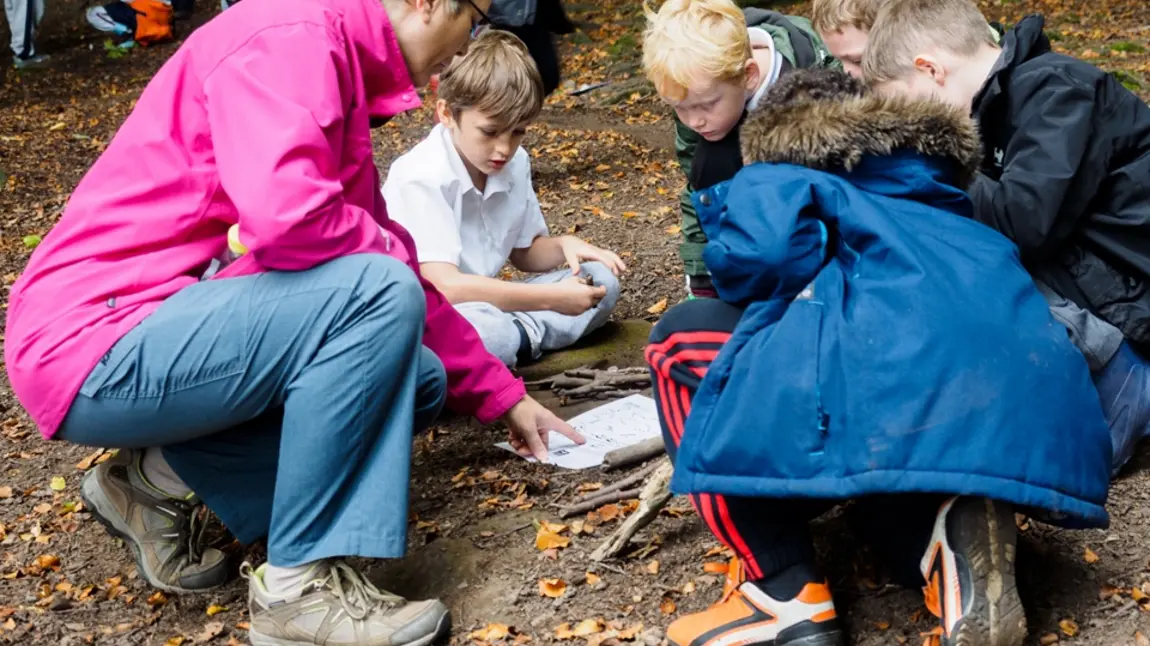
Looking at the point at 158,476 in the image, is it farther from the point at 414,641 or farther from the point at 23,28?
the point at 23,28

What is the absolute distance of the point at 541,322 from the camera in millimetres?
3938

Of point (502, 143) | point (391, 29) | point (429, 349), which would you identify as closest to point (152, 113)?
point (391, 29)

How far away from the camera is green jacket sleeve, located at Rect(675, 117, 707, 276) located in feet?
12.5

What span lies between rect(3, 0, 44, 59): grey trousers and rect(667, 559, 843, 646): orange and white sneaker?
11130 mm

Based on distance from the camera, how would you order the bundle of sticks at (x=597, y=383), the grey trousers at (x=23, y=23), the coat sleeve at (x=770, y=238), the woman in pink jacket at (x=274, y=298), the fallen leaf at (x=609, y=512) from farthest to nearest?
the grey trousers at (x=23, y=23), the bundle of sticks at (x=597, y=383), the fallen leaf at (x=609, y=512), the woman in pink jacket at (x=274, y=298), the coat sleeve at (x=770, y=238)

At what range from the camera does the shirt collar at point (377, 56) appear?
2430mm

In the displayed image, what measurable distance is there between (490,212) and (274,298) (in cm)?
160

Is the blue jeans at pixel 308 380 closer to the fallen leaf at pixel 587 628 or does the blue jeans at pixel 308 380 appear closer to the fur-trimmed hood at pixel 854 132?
the fallen leaf at pixel 587 628

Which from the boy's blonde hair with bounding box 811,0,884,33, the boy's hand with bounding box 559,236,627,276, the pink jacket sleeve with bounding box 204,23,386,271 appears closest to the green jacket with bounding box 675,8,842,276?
the boy's blonde hair with bounding box 811,0,884,33

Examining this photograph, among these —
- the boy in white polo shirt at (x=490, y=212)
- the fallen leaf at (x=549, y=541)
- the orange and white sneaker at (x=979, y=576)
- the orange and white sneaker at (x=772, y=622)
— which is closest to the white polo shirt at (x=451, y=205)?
the boy in white polo shirt at (x=490, y=212)

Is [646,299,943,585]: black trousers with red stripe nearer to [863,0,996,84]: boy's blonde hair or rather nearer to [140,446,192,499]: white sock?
[863,0,996,84]: boy's blonde hair

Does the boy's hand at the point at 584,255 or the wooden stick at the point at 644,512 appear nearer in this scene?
the wooden stick at the point at 644,512

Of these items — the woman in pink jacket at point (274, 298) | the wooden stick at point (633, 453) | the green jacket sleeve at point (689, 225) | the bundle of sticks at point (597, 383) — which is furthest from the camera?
the green jacket sleeve at point (689, 225)

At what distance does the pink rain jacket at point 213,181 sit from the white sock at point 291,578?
54 cm
